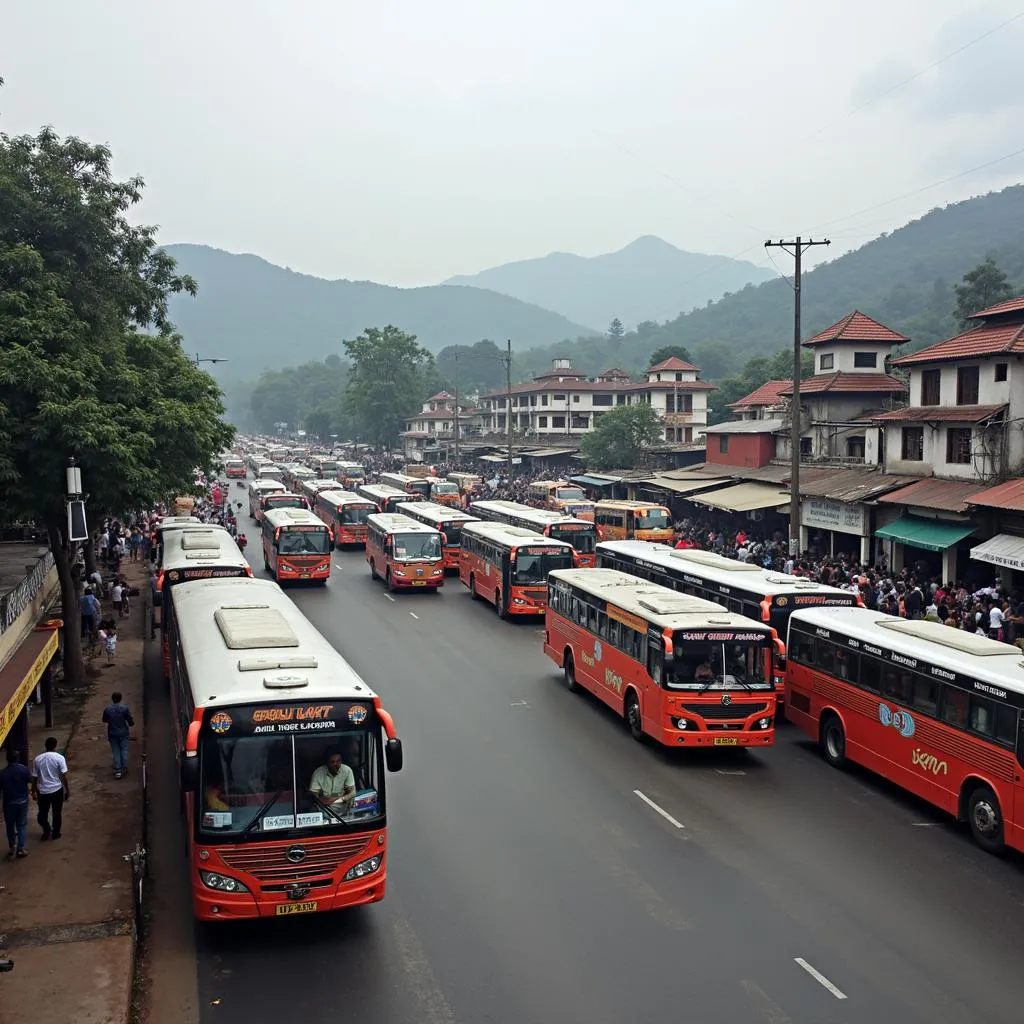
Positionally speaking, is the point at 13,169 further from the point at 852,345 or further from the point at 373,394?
the point at 373,394

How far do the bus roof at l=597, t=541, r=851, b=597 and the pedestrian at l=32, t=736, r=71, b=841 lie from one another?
40.4 feet

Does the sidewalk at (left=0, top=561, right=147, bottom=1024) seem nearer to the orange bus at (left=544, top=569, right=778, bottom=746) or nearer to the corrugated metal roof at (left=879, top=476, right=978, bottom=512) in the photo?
the orange bus at (left=544, top=569, right=778, bottom=746)

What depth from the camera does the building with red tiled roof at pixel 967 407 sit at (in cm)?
2872

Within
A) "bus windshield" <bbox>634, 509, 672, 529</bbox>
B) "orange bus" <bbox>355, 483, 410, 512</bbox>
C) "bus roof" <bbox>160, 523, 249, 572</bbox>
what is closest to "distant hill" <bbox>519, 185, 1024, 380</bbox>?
"orange bus" <bbox>355, 483, 410, 512</bbox>

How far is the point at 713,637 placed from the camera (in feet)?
53.0

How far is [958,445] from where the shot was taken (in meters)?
31.1

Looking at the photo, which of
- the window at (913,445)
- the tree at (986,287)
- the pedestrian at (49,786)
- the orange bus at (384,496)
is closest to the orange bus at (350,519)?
the orange bus at (384,496)

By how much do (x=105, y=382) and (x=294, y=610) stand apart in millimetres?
7606

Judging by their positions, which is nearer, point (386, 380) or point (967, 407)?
point (967, 407)

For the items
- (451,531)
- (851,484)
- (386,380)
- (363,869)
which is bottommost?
(363,869)

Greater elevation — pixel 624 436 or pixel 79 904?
pixel 624 436

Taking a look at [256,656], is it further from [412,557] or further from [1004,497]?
[412,557]

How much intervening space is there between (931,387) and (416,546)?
17415mm

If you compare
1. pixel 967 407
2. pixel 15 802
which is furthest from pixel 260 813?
pixel 967 407
